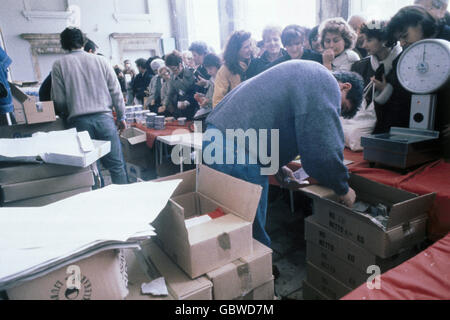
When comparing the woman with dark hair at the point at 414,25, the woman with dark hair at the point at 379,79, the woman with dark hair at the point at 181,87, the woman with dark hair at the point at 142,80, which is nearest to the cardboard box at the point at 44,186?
the woman with dark hair at the point at 379,79

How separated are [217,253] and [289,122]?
66 centimetres

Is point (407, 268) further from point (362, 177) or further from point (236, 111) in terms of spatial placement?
point (236, 111)

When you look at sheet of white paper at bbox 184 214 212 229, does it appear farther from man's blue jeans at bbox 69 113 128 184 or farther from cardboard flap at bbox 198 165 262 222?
man's blue jeans at bbox 69 113 128 184

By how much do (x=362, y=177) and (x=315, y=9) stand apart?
416 centimetres

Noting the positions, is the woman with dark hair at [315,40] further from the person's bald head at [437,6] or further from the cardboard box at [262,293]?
the cardboard box at [262,293]

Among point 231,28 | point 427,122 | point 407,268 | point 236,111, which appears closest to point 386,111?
point 427,122

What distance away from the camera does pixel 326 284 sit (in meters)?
1.43

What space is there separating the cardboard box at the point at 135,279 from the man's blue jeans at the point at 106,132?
1.78 metres

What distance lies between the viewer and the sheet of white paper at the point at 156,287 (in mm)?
756

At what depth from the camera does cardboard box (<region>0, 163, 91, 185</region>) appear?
1.35 m

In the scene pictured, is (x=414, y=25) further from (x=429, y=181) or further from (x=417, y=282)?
(x=417, y=282)

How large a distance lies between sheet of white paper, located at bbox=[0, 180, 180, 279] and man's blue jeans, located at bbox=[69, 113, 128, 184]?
171cm

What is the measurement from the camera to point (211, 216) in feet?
3.31
